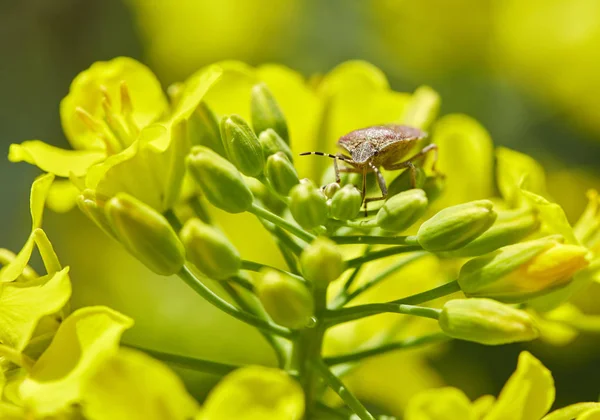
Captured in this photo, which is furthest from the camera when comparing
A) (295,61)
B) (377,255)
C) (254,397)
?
(295,61)

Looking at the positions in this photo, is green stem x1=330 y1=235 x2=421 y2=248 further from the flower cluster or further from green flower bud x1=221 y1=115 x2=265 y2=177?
green flower bud x1=221 y1=115 x2=265 y2=177

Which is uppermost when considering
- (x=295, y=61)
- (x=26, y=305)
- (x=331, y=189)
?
(x=331, y=189)

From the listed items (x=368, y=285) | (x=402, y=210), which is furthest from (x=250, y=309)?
(x=402, y=210)

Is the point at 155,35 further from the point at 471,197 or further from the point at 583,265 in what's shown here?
the point at 583,265

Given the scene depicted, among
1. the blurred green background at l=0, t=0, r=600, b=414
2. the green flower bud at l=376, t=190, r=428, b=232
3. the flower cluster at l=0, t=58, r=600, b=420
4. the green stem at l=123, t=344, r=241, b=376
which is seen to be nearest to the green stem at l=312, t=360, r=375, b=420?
the flower cluster at l=0, t=58, r=600, b=420

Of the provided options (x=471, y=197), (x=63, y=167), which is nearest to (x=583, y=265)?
(x=471, y=197)

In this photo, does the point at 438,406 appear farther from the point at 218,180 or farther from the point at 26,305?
the point at 26,305
